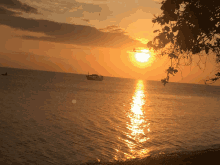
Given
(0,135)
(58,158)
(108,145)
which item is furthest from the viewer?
(0,135)

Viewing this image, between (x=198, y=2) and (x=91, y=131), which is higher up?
(x=198, y=2)

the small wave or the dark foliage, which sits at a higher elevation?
the dark foliage

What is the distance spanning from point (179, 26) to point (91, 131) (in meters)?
13.4

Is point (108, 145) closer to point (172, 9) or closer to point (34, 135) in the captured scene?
point (34, 135)

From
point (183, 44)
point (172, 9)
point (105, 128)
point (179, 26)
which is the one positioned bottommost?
point (105, 128)

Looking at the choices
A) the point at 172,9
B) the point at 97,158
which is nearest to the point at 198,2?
the point at 172,9

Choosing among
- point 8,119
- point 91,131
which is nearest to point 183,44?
point 91,131

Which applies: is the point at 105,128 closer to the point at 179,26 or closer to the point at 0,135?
the point at 0,135

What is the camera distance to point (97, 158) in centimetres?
1260

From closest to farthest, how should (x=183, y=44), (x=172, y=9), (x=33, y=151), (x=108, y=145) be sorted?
(x=172, y=9), (x=183, y=44), (x=33, y=151), (x=108, y=145)

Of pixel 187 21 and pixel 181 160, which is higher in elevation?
pixel 187 21

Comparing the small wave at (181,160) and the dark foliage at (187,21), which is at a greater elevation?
the dark foliage at (187,21)

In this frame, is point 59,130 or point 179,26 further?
point 59,130

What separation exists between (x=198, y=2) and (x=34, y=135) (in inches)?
599
